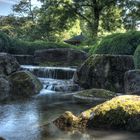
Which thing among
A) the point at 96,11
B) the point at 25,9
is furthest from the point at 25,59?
the point at 25,9

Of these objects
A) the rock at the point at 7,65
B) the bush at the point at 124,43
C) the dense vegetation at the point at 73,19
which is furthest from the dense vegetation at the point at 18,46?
the dense vegetation at the point at 73,19

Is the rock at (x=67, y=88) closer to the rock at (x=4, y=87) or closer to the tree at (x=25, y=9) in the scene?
the rock at (x=4, y=87)

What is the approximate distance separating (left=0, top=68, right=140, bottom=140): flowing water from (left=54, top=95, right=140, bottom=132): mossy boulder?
0.28m

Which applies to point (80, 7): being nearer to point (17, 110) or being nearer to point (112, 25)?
point (112, 25)

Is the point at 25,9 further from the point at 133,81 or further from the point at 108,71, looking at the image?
the point at 133,81

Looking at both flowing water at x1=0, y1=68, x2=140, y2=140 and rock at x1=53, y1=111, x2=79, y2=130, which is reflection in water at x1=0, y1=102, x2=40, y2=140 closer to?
flowing water at x1=0, y1=68, x2=140, y2=140

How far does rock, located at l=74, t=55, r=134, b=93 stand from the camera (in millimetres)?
16531

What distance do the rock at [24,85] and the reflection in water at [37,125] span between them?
2.81m

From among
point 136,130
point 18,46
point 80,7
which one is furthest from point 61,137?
point 80,7

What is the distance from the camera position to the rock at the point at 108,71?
16531 millimetres

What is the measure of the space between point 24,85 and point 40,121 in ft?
20.5

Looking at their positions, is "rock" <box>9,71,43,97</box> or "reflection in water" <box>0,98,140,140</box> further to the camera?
"rock" <box>9,71,43,97</box>

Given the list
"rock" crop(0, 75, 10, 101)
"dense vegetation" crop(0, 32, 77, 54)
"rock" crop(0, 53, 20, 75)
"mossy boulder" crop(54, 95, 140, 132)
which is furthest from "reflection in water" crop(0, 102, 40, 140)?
"dense vegetation" crop(0, 32, 77, 54)

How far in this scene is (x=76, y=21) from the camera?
4497cm
